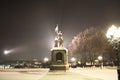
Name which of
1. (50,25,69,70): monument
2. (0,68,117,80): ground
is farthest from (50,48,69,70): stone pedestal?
(0,68,117,80): ground

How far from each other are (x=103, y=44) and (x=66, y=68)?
3601 cm

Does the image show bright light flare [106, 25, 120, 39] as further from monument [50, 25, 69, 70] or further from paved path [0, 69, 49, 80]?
monument [50, 25, 69, 70]

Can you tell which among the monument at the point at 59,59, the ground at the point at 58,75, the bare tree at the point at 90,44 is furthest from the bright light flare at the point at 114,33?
the bare tree at the point at 90,44

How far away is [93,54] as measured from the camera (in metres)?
79.2

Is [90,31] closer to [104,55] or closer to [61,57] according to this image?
[104,55]

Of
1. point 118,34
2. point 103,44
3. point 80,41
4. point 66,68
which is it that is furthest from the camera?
point 80,41

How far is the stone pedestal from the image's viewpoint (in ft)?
143

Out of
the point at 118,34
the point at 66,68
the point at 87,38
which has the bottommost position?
the point at 66,68

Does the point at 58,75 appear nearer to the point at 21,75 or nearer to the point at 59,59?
the point at 21,75

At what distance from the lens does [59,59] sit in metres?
44.1

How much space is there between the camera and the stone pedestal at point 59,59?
43562 millimetres

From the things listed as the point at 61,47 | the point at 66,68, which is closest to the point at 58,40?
the point at 61,47

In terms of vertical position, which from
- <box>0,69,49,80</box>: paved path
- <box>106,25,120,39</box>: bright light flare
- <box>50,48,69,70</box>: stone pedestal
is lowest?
<box>0,69,49,80</box>: paved path

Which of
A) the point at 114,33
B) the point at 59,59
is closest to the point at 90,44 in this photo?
the point at 59,59
